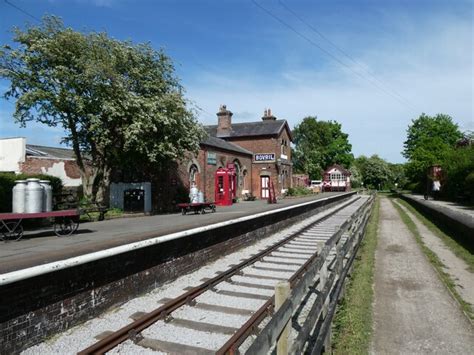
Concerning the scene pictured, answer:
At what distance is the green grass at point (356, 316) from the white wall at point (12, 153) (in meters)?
18.8

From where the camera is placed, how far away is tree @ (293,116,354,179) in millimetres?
70438

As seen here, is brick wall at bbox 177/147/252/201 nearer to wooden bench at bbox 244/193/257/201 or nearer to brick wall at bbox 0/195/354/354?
wooden bench at bbox 244/193/257/201

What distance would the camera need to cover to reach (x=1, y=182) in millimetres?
13727

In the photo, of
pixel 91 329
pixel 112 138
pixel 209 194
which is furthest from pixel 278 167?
pixel 91 329

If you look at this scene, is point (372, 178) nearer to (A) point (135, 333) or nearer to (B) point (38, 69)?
(B) point (38, 69)

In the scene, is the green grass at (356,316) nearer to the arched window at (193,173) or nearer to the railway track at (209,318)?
the railway track at (209,318)

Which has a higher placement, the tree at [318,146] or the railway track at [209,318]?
the tree at [318,146]

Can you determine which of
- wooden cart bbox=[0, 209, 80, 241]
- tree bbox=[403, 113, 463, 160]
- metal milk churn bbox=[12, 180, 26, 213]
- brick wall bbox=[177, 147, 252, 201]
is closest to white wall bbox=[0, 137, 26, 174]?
brick wall bbox=[177, 147, 252, 201]

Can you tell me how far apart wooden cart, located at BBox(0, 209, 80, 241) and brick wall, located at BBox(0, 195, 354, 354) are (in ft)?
16.4

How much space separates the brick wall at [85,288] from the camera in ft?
14.7

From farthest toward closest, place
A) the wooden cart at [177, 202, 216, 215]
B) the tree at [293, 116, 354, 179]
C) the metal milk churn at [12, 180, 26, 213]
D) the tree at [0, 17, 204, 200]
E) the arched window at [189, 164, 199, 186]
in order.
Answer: the tree at [293, 116, 354, 179] → the arched window at [189, 164, 199, 186] → the wooden cart at [177, 202, 216, 215] → the tree at [0, 17, 204, 200] → the metal milk churn at [12, 180, 26, 213]

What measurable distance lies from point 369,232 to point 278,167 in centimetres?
2301

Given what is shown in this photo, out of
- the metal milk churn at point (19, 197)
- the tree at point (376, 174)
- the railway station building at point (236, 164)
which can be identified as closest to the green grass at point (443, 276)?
the metal milk churn at point (19, 197)

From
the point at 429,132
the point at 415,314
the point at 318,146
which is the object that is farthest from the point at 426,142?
the point at 415,314
